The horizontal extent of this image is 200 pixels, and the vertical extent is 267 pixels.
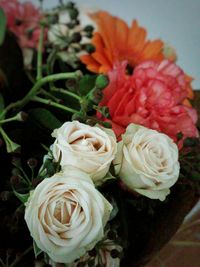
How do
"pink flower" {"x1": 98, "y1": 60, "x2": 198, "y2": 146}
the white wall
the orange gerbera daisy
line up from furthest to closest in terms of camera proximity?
the white wall → the orange gerbera daisy → "pink flower" {"x1": 98, "y1": 60, "x2": 198, "y2": 146}

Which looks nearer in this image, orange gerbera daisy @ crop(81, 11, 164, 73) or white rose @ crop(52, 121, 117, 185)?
white rose @ crop(52, 121, 117, 185)

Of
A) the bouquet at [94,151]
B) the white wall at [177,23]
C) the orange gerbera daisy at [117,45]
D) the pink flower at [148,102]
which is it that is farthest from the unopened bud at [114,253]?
the white wall at [177,23]

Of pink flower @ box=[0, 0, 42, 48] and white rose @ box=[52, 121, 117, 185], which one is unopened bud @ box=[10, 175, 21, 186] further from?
pink flower @ box=[0, 0, 42, 48]

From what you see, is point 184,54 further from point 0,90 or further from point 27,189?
point 27,189

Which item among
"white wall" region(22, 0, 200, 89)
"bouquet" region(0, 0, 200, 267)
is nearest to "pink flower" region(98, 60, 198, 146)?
"bouquet" region(0, 0, 200, 267)

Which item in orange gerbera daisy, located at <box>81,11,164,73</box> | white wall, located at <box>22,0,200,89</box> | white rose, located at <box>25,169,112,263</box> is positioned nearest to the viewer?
white rose, located at <box>25,169,112,263</box>

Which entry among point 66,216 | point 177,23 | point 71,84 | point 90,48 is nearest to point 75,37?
point 90,48

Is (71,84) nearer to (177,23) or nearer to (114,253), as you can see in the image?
(114,253)
